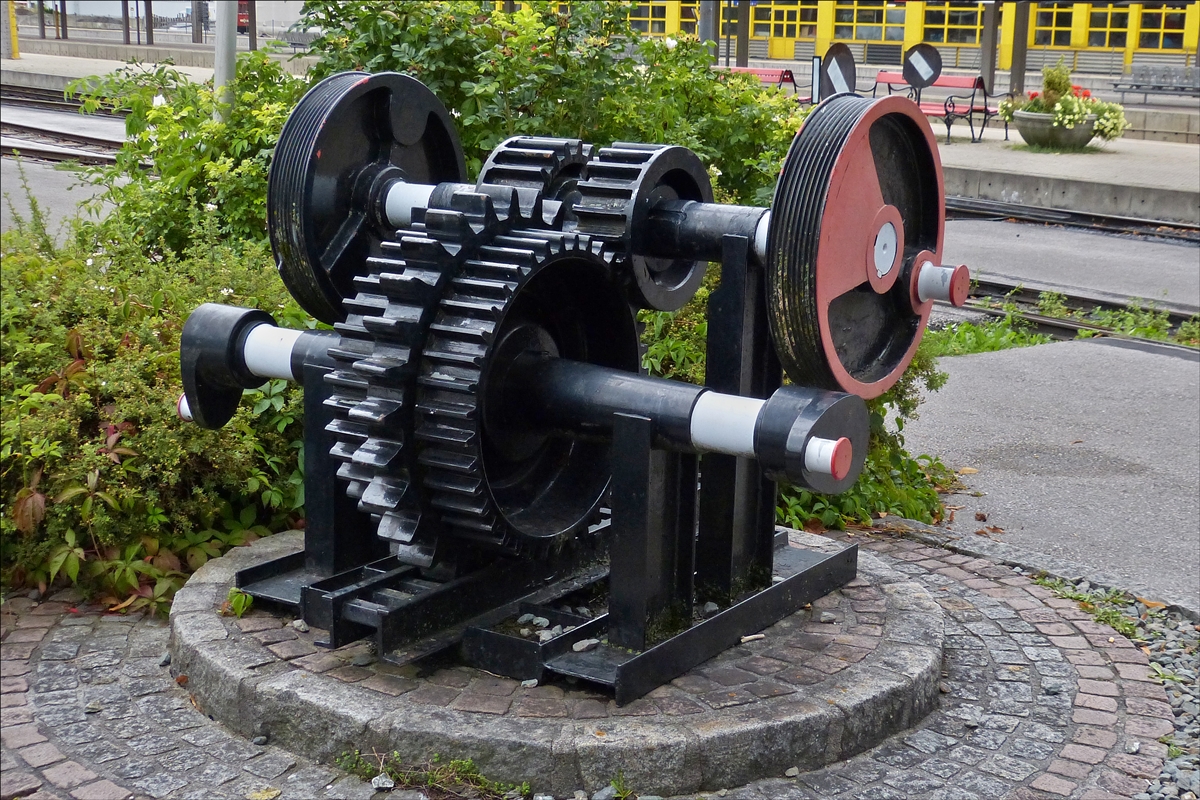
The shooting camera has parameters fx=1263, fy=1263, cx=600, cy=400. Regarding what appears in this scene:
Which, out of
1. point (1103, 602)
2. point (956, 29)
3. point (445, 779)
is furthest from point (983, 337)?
point (956, 29)

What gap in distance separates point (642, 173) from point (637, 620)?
136 cm

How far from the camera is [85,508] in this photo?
4.55 meters

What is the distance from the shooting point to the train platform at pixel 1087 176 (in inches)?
668

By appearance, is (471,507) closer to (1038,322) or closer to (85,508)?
(85,508)

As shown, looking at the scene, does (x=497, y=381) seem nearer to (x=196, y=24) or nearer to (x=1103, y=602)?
(x=1103, y=602)

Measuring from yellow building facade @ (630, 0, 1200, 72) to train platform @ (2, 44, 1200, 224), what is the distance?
15615 millimetres

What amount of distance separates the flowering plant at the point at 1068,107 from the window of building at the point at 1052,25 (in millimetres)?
18613

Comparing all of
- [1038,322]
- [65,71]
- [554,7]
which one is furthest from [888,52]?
[554,7]

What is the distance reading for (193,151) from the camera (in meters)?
7.38

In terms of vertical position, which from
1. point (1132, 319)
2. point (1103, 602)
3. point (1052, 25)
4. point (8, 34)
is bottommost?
point (1103, 602)

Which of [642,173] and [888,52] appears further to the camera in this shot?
[888,52]

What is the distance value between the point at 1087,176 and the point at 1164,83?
15420 millimetres

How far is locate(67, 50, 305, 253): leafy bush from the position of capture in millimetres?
6953

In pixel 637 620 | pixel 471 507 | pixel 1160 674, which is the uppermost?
pixel 471 507
